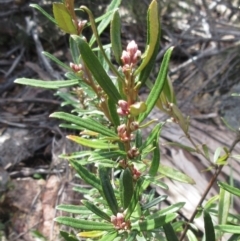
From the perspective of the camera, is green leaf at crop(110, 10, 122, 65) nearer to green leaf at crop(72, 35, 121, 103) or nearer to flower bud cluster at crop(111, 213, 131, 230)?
green leaf at crop(72, 35, 121, 103)

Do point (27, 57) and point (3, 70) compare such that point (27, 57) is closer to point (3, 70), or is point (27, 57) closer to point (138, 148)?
point (3, 70)

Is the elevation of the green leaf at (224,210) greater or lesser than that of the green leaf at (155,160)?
lesser

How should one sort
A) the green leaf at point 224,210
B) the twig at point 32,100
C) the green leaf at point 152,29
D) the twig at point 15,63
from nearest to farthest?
1. the green leaf at point 152,29
2. the green leaf at point 224,210
3. the twig at point 32,100
4. the twig at point 15,63

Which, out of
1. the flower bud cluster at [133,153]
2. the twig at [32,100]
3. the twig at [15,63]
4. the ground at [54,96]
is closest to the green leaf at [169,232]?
the flower bud cluster at [133,153]

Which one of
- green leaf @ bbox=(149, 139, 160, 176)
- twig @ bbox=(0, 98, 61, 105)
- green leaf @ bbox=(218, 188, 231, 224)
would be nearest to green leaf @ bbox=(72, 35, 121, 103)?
green leaf @ bbox=(149, 139, 160, 176)

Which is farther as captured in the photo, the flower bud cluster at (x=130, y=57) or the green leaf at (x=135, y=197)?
the green leaf at (x=135, y=197)

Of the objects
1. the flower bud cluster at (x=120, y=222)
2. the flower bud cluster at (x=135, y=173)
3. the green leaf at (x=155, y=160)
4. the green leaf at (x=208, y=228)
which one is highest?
the green leaf at (x=155, y=160)

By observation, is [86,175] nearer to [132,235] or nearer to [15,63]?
[132,235]

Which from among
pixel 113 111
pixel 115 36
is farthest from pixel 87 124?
pixel 115 36

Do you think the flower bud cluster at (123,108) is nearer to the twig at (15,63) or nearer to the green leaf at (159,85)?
the green leaf at (159,85)
